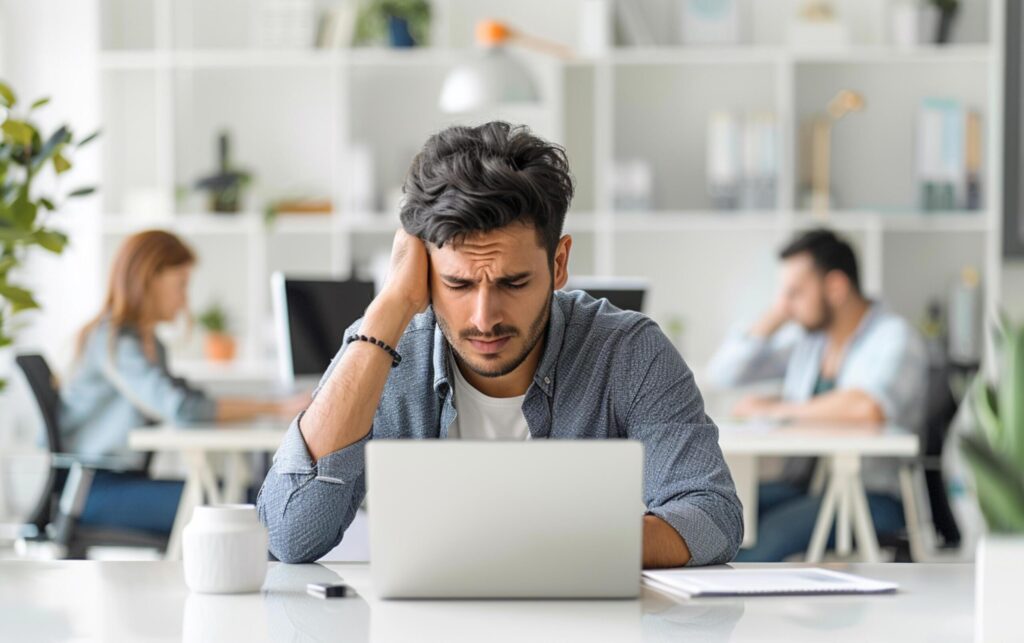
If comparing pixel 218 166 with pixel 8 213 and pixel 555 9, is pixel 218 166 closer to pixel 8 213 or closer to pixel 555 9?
pixel 555 9

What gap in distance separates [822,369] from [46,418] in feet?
7.69

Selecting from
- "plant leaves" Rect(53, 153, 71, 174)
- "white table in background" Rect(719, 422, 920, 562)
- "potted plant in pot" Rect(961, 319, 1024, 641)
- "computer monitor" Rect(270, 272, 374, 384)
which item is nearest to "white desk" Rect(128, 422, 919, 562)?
"white table in background" Rect(719, 422, 920, 562)

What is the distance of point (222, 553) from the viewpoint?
1.53m

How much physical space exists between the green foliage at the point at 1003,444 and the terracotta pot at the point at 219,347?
467 cm

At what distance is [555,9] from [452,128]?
390 cm

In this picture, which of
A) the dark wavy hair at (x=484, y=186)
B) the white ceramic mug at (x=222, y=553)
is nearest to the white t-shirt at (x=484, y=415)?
the dark wavy hair at (x=484, y=186)

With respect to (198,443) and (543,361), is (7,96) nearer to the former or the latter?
(543,361)

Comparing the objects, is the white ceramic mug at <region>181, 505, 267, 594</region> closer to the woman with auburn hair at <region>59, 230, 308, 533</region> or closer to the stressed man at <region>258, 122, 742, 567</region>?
the stressed man at <region>258, 122, 742, 567</region>

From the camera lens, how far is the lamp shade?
15.6 ft

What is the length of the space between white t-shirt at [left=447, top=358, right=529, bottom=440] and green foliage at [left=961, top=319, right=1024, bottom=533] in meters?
0.99

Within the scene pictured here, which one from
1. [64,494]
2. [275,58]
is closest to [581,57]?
[275,58]

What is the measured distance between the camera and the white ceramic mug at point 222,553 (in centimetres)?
154

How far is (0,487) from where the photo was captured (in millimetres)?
5867

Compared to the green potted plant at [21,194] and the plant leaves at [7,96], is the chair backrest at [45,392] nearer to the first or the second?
the green potted plant at [21,194]
